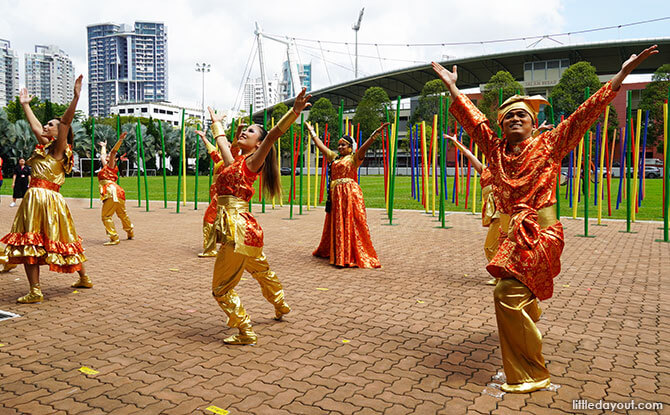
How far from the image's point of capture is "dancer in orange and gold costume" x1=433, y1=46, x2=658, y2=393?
3252 millimetres

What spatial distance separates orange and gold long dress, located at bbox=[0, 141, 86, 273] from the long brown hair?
2424 mm

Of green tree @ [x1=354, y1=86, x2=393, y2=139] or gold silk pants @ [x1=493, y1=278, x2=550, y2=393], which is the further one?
green tree @ [x1=354, y1=86, x2=393, y2=139]

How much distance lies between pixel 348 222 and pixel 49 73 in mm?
137042

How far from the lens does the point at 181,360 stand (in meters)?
3.84

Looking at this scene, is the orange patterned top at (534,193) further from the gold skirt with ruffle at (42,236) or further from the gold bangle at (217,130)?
the gold skirt with ruffle at (42,236)

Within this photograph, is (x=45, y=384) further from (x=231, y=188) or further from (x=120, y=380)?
(x=231, y=188)

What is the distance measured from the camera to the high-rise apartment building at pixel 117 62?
510ft

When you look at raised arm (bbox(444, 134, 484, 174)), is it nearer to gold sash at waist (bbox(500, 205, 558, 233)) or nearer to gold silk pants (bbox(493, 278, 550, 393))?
gold sash at waist (bbox(500, 205, 558, 233))

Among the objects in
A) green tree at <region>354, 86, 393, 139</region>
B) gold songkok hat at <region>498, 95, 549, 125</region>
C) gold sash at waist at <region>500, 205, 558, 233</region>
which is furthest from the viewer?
green tree at <region>354, 86, 393, 139</region>

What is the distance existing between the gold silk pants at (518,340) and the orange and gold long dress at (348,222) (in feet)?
14.6

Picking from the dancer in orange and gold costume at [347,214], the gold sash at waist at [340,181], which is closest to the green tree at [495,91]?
the dancer in orange and gold costume at [347,214]

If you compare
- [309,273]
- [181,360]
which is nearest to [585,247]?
[309,273]

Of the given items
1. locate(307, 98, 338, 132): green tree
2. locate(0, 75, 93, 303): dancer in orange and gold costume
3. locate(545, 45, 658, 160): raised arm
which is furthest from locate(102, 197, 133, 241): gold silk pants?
locate(307, 98, 338, 132): green tree

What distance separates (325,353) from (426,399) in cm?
104
